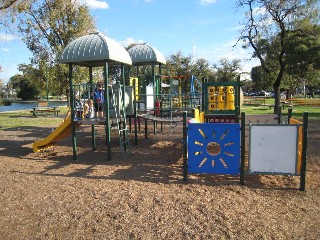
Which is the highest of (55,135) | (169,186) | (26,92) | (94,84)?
(26,92)

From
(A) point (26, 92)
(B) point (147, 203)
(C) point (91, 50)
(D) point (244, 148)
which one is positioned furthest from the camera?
(A) point (26, 92)

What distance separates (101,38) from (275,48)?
58.9 ft

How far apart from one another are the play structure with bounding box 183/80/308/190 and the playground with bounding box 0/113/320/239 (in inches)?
11.2

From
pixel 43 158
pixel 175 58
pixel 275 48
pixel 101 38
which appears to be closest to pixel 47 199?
pixel 43 158

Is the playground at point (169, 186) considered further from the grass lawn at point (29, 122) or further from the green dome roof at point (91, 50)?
the grass lawn at point (29, 122)

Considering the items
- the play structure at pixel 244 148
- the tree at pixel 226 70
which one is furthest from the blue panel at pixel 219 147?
the tree at pixel 226 70

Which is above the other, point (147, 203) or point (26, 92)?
point (26, 92)

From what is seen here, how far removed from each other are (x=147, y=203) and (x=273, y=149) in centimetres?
276

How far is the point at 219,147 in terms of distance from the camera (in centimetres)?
672

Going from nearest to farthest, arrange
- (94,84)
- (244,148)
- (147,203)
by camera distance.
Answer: (147,203), (244,148), (94,84)

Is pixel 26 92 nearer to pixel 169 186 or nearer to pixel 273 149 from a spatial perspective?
pixel 169 186

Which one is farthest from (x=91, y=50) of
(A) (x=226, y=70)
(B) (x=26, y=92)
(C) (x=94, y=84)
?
(B) (x=26, y=92)

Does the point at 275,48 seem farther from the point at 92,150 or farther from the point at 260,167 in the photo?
the point at 260,167

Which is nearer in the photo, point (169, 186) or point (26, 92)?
point (169, 186)
